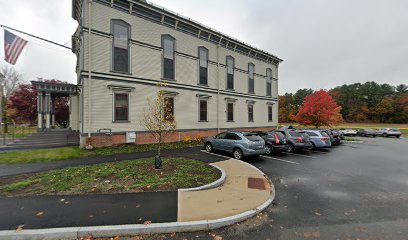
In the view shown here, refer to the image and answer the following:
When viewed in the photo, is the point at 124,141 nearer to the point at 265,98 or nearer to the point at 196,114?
the point at 196,114

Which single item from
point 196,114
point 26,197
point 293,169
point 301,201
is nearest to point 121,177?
point 26,197

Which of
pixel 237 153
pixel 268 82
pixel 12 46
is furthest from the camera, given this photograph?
pixel 268 82

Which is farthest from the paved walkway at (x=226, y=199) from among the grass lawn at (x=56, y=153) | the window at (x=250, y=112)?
the window at (x=250, y=112)

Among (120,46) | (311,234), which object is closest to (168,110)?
(311,234)

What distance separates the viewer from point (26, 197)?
16.0ft

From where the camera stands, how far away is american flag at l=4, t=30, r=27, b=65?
11.4m

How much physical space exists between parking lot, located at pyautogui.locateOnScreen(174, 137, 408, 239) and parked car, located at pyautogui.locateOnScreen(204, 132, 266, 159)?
76.9 inches

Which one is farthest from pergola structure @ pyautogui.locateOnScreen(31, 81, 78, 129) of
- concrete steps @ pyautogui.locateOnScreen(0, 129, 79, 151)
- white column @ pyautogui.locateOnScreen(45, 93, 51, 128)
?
concrete steps @ pyautogui.locateOnScreen(0, 129, 79, 151)

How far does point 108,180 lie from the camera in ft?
20.7

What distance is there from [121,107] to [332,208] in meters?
14.1

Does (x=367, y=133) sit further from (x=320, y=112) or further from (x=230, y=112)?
(x=230, y=112)

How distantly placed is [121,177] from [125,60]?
10728mm

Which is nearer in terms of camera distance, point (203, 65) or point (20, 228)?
point (20, 228)

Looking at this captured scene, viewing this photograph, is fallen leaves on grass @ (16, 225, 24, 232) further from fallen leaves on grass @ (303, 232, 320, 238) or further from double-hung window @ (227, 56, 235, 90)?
double-hung window @ (227, 56, 235, 90)
